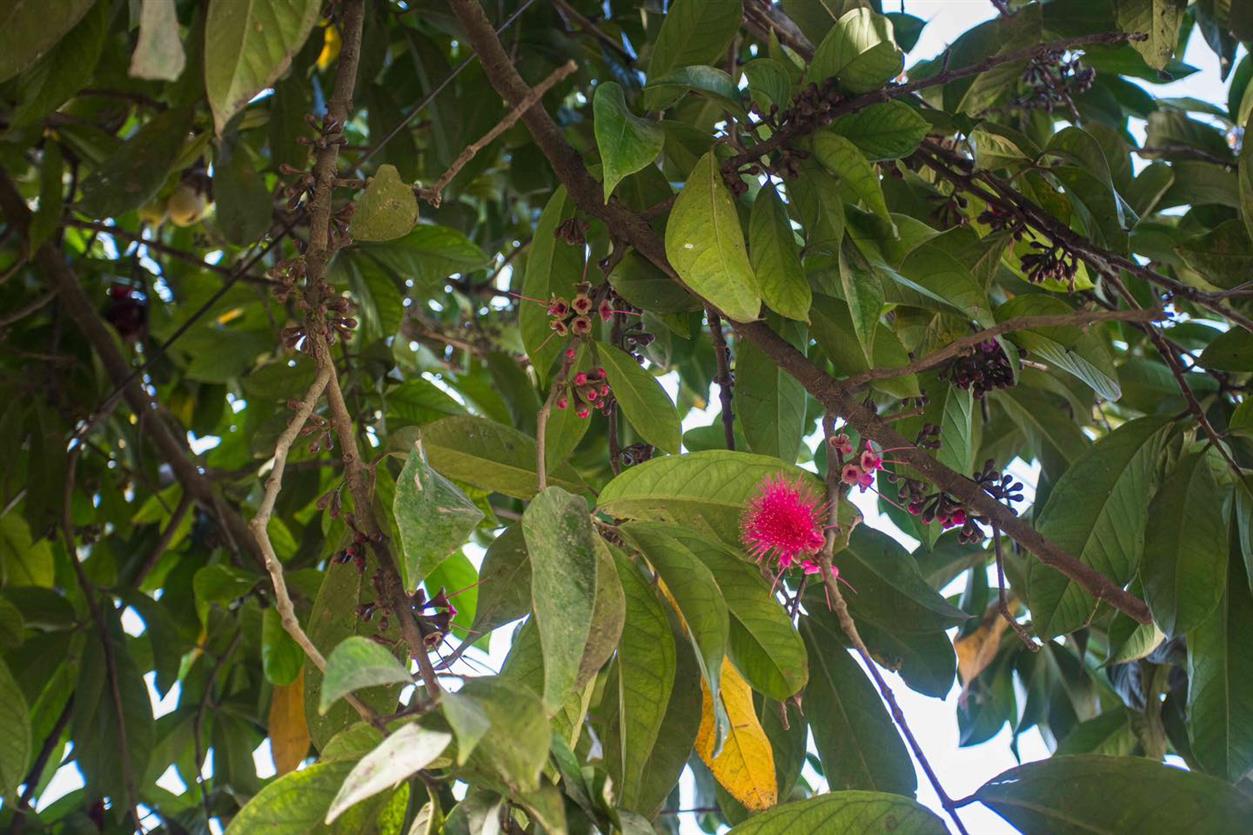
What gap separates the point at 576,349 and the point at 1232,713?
54cm

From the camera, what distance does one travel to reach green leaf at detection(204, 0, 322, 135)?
588 millimetres

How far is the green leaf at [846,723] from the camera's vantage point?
2.75 feet

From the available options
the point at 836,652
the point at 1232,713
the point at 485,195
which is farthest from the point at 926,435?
the point at 485,195

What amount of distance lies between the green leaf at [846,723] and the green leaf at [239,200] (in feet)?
2.46

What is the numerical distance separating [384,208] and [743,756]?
1.50 ft

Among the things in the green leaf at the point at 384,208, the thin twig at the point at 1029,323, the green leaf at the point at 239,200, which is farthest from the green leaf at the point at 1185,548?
the green leaf at the point at 239,200

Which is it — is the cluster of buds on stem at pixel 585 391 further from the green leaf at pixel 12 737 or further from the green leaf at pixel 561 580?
the green leaf at pixel 12 737

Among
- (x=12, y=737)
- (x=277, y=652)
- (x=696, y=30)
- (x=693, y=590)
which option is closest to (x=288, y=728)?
(x=277, y=652)

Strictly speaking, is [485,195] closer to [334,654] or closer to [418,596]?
[418,596]

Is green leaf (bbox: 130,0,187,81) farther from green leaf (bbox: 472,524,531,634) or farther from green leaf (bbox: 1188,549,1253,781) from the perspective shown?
green leaf (bbox: 1188,549,1253,781)

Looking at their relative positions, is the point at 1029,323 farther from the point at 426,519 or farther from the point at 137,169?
the point at 137,169

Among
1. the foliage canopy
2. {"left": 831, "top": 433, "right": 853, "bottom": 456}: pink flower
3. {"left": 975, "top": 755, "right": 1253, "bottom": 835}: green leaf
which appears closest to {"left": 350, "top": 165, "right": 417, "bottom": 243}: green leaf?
Answer: the foliage canopy

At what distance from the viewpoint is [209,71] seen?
59 cm

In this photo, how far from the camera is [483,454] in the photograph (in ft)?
2.67
